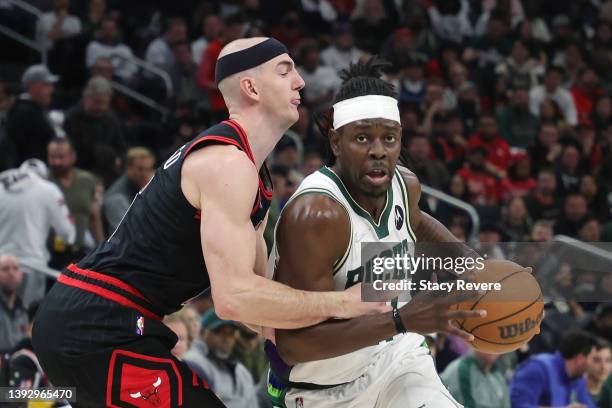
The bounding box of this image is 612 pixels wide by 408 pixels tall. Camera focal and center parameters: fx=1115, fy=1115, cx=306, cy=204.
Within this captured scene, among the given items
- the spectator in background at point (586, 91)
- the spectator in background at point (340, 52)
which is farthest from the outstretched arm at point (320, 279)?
the spectator in background at point (586, 91)

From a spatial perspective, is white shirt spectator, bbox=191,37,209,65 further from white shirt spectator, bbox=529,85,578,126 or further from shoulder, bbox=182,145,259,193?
shoulder, bbox=182,145,259,193

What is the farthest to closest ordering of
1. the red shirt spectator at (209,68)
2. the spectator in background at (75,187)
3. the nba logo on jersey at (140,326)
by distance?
the red shirt spectator at (209,68)
the spectator in background at (75,187)
the nba logo on jersey at (140,326)

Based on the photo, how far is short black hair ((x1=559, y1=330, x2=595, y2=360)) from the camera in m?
7.75

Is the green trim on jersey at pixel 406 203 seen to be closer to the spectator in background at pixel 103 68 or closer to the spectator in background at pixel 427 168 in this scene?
the spectator in background at pixel 427 168

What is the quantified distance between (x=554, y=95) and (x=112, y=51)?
19.2 ft

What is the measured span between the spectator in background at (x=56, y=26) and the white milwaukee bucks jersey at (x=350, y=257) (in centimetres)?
807

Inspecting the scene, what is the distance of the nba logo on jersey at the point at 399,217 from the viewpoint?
455 centimetres

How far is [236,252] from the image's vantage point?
12.5 feet

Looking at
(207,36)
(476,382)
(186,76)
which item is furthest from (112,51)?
(476,382)

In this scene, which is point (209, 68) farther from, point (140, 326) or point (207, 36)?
point (140, 326)

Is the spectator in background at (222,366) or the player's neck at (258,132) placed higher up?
the player's neck at (258,132)

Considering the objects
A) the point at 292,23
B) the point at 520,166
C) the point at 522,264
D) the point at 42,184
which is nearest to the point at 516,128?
the point at 520,166

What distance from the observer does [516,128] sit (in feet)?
45.3

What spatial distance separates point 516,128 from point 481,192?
88.0 inches
